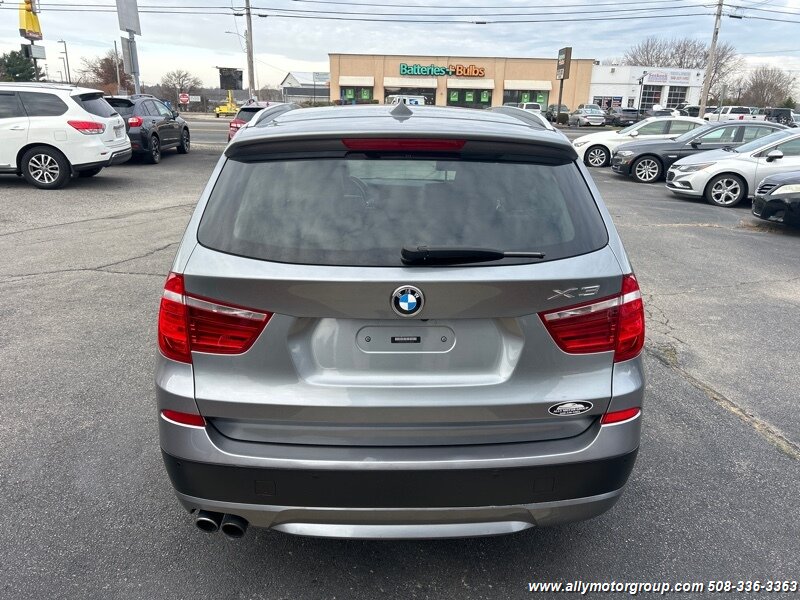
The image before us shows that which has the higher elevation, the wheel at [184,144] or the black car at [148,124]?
the black car at [148,124]

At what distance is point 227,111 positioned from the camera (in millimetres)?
56844

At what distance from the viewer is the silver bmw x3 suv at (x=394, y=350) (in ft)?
6.85

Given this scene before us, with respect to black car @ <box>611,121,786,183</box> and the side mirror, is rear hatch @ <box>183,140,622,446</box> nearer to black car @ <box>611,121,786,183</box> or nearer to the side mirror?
the side mirror

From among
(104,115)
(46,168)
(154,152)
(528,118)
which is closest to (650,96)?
(154,152)

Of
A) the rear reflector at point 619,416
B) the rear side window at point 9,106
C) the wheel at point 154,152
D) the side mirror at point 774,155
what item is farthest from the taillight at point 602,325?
the wheel at point 154,152

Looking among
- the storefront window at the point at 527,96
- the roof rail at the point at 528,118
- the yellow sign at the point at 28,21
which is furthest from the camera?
the storefront window at the point at 527,96

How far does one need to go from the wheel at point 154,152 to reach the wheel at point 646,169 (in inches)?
513

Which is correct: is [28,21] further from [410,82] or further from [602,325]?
[410,82]

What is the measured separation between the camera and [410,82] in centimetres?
7675

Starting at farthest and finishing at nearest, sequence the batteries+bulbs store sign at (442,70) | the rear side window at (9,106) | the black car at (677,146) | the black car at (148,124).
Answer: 1. the batteries+bulbs store sign at (442,70)
2. the black car at (148,124)
3. the black car at (677,146)
4. the rear side window at (9,106)

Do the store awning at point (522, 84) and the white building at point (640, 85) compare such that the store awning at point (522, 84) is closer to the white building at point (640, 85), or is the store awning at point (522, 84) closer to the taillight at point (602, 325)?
the white building at point (640, 85)

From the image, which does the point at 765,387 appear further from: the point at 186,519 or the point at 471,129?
the point at 186,519

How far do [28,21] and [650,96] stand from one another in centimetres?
7893

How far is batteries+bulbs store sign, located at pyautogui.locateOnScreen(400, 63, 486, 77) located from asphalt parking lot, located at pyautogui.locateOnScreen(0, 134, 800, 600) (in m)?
74.5
